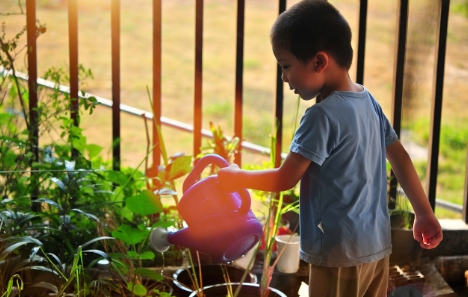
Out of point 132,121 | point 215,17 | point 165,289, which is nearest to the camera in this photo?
point 165,289

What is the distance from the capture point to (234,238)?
6.07ft

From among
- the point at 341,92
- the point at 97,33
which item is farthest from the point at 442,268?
the point at 97,33

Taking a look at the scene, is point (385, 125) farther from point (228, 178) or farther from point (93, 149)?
point (93, 149)

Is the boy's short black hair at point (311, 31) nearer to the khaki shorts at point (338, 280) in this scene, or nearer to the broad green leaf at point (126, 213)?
the khaki shorts at point (338, 280)

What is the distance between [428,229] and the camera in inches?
76.4

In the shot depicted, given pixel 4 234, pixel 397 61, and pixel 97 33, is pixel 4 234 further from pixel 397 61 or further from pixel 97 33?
pixel 97 33

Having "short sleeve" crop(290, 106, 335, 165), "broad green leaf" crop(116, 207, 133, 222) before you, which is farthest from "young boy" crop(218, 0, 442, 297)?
"broad green leaf" crop(116, 207, 133, 222)

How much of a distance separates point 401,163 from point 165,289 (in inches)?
40.5

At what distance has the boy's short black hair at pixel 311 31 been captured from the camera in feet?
5.54

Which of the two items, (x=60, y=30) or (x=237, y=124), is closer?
(x=237, y=124)

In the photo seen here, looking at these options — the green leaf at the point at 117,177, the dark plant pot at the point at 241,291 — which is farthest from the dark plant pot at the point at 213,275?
the green leaf at the point at 117,177

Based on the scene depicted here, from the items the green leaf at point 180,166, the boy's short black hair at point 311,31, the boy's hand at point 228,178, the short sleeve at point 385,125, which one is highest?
the boy's short black hair at point 311,31

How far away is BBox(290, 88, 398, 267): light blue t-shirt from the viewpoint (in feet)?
5.46

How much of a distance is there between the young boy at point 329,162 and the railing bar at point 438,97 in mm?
1197
